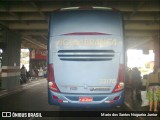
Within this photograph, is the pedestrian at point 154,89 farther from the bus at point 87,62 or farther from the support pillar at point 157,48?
the support pillar at point 157,48

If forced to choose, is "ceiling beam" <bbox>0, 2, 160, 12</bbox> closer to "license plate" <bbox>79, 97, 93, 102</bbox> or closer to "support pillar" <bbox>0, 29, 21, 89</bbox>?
"support pillar" <bbox>0, 29, 21, 89</bbox>

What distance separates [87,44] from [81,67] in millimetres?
761

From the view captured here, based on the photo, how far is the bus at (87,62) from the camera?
30.4 feet

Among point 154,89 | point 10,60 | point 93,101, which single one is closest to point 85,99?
point 93,101

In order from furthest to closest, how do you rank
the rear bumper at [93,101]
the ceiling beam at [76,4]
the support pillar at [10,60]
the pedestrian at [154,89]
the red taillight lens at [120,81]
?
the support pillar at [10,60]
the ceiling beam at [76,4]
the pedestrian at [154,89]
the red taillight lens at [120,81]
the rear bumper at [93,101]

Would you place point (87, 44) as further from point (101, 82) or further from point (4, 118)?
point (4, 118)

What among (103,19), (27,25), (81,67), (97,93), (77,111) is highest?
(27,25)

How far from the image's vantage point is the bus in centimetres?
927

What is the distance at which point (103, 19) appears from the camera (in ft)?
31.5

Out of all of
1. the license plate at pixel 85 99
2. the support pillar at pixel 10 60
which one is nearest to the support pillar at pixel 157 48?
the support pillar at pixel 10 60

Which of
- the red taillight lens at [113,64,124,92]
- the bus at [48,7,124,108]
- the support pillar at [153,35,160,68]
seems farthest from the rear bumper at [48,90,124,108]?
the support pillar at [153,35,160,68]

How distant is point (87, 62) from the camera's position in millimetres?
9383

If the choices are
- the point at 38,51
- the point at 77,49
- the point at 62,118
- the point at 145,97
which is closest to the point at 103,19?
the point at 77,49

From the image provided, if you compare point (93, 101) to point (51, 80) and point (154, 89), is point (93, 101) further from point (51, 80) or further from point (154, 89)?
point (154, 89)
